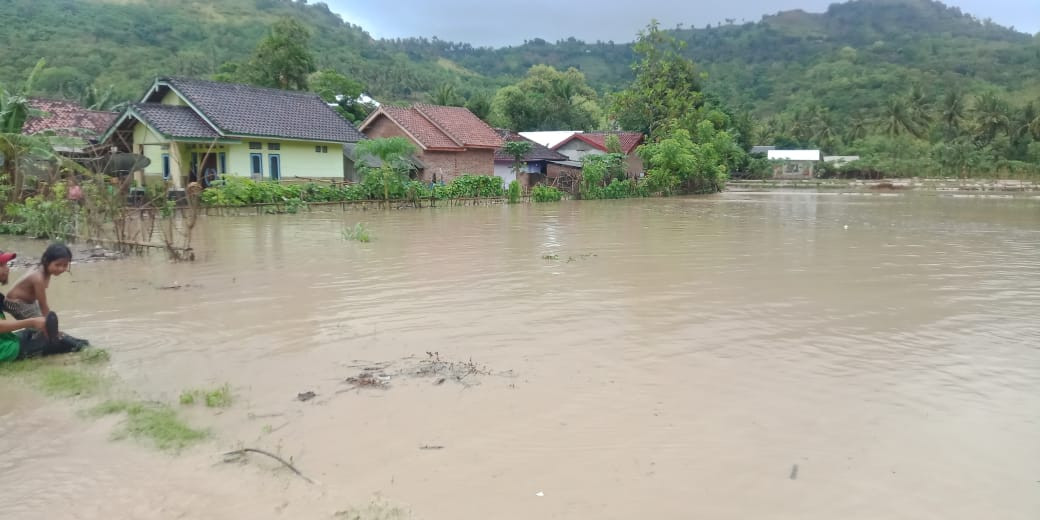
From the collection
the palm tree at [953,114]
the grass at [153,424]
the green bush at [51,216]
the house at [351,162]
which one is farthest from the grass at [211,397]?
the palm tree at [953,114]

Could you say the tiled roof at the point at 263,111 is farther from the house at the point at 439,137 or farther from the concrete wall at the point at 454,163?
the concrete wall at the point at 454,163

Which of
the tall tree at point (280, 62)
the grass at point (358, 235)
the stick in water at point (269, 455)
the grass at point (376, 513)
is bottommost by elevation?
the grass at point (376, 513)

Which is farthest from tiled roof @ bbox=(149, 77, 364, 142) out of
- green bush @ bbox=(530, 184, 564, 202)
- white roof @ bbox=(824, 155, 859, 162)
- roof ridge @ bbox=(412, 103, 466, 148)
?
white roof @ bbox=(824, 155, 859, 162)

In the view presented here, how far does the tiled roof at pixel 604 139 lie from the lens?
41088mm

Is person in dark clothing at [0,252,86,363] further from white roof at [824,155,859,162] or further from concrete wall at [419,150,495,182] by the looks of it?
white roof at [824,155,859,162]

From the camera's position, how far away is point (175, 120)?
24.7 m

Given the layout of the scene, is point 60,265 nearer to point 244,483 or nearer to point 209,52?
point 244,483

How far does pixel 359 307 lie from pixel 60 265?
3.35 metres

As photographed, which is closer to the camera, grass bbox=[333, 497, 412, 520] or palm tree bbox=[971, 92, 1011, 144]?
grass bbox=[333, 497, 412, 520]

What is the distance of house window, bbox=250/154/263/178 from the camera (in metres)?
26.5

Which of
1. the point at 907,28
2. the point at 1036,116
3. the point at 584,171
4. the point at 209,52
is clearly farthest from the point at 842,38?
the point at 584,171

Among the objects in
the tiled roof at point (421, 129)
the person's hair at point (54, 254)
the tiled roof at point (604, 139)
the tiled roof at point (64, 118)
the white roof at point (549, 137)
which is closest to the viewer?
the person's hair at point (54, 254)

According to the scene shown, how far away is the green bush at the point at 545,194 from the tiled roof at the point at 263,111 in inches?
307

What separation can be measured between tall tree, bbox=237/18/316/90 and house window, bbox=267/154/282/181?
15329 millimetres
